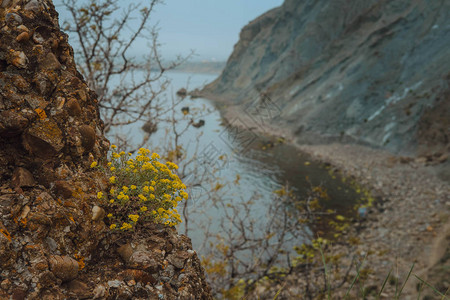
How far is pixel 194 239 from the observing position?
42.1 feet

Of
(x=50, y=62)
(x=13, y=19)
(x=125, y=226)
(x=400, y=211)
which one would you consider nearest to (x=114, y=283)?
(x=125, y=226)

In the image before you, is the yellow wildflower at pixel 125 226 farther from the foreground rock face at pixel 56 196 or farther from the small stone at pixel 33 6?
the small stone at pixel 33 6

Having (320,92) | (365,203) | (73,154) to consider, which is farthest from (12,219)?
(320,92)

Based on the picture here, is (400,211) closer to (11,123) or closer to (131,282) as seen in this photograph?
(131,282)

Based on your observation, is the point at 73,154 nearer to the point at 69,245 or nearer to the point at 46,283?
the point at 69,245

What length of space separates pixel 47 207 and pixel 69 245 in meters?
0.28

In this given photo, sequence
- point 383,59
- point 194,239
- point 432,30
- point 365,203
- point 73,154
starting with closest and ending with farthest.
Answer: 1. point 73,154
2. point 194,239
3. point 365,203
4. point 432,30
5. point 383,59

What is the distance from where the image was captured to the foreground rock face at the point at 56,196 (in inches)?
78.8

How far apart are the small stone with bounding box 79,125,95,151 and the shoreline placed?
6.64 m

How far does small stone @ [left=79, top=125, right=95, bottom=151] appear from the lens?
2.55m

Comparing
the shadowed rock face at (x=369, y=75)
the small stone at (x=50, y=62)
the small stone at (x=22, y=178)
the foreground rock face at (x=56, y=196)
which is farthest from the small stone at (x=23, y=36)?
the shadowed rock face at (x=369, y=75)

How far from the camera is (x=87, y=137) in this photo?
257 cm

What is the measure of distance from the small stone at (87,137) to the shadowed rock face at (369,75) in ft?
41.2

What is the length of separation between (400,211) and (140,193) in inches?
629
